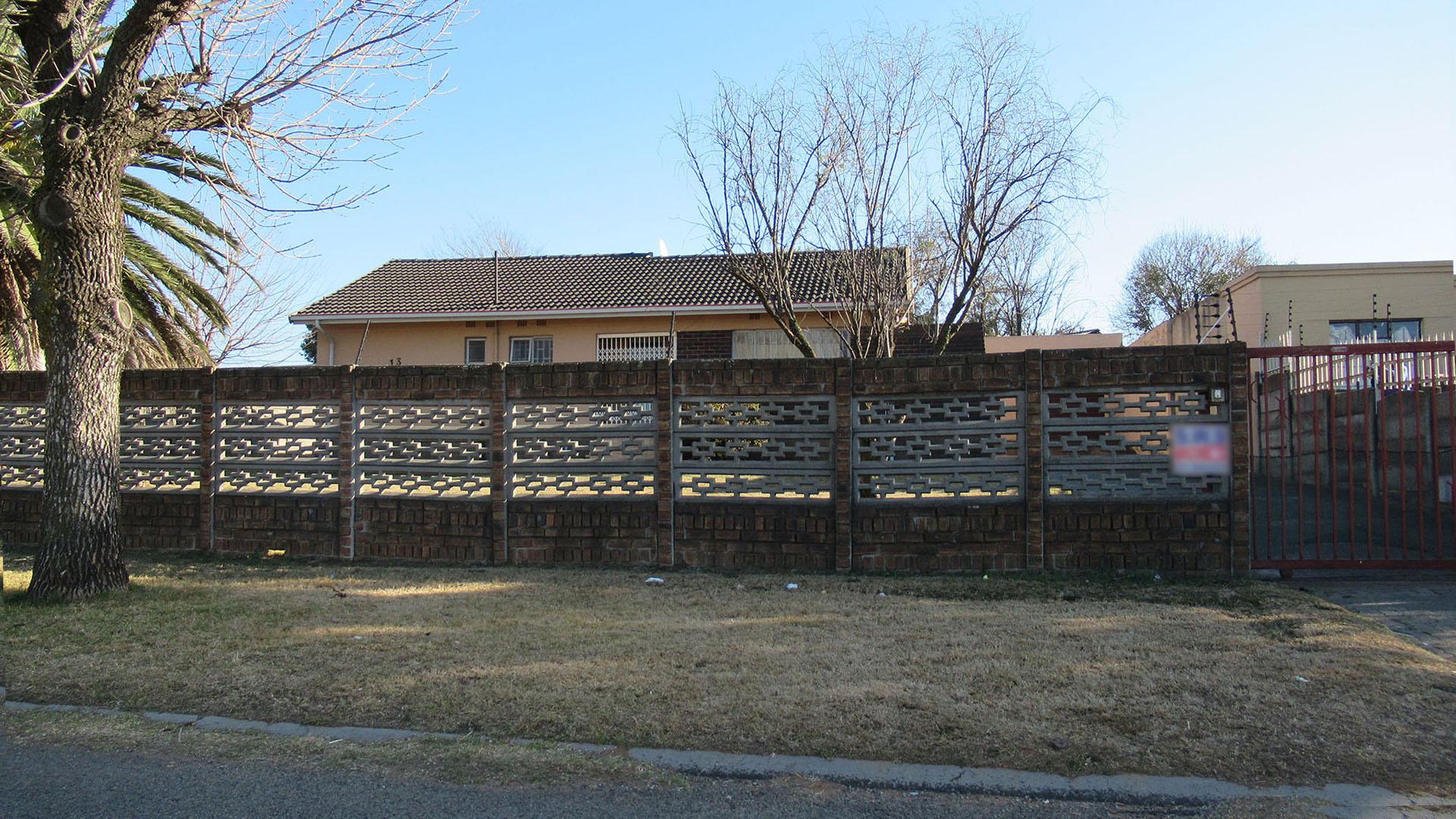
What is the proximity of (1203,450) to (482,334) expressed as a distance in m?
19.1

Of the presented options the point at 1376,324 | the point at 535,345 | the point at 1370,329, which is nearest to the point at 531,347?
the point at 535,345

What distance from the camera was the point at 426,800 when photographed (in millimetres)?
4109

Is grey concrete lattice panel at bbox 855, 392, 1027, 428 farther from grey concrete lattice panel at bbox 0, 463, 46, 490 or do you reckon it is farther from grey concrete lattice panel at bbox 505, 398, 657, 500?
grey concrete lattice panel at bbox 0, 463, 46, 490

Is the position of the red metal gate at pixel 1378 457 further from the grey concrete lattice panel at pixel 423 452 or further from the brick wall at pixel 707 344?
the brick wall at pixel 707 344

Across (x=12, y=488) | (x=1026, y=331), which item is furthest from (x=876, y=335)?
(x=1026, y=331)

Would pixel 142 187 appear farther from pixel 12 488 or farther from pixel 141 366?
pixel 12 488

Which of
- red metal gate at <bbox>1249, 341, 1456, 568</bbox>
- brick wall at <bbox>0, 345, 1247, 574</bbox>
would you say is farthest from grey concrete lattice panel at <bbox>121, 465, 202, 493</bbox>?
red metal gate at <bbox>1249, 341, 1456, 568</bbox>

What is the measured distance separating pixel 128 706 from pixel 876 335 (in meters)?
10.8

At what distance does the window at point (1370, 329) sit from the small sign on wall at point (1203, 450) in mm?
16578

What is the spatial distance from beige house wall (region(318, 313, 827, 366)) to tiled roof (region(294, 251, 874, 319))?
0.44 meters

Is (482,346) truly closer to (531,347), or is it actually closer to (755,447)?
(531,347)

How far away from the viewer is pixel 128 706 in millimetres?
5402

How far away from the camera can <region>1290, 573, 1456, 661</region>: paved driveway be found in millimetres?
6480

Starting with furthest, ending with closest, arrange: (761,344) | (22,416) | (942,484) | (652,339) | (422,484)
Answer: (652,339) < (761,344) < (22,416) < (422,484) < (942,484)
